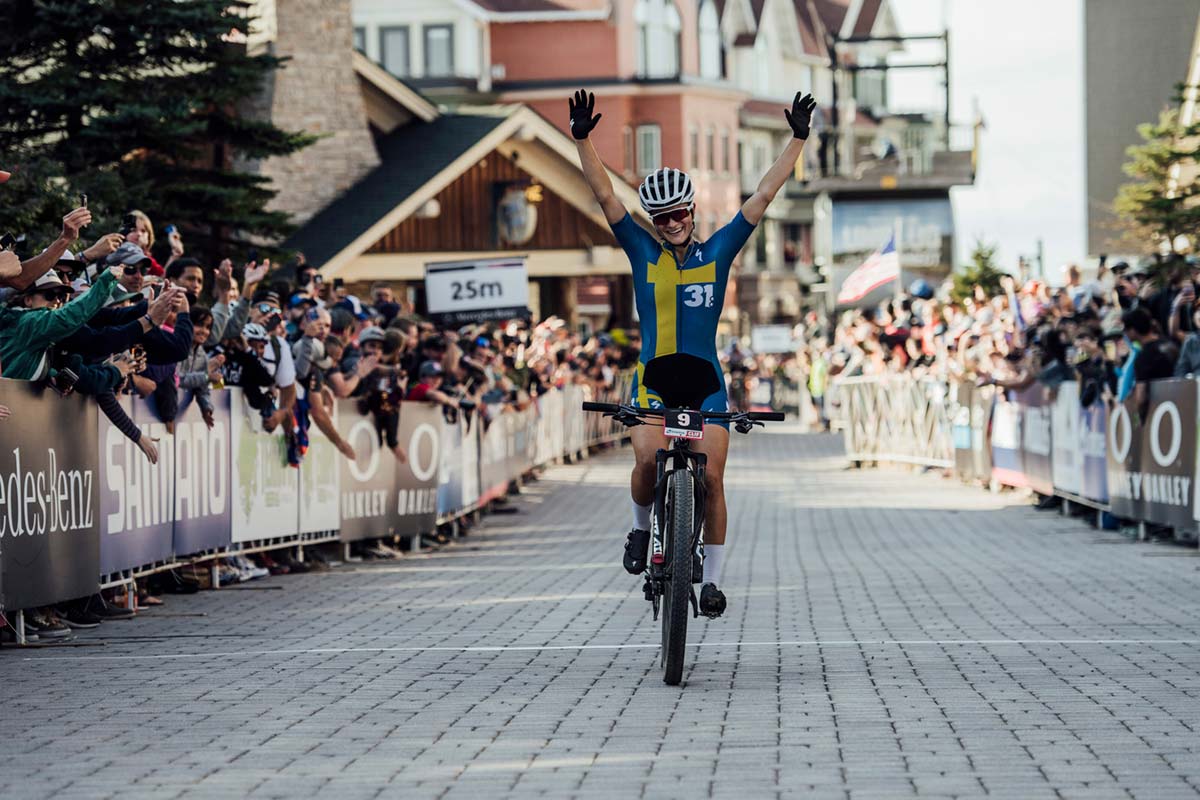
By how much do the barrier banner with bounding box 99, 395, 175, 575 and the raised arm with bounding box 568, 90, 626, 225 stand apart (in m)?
4.10

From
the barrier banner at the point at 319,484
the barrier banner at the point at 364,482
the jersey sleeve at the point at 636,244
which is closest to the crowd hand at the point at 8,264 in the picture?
the jersey sleeve at the point at 636,244

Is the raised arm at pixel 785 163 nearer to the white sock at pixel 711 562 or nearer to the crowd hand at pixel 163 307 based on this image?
the white sock at pixel 711 562

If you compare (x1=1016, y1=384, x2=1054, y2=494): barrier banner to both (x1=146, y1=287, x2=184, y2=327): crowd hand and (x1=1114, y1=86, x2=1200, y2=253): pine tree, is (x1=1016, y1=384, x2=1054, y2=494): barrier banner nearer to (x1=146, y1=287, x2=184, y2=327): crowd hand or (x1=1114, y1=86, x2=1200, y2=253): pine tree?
(x1=1114, y1=86, x2=1200, y2=253): pine tree

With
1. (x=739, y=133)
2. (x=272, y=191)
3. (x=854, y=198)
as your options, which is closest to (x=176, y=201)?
(x=272, y=191)

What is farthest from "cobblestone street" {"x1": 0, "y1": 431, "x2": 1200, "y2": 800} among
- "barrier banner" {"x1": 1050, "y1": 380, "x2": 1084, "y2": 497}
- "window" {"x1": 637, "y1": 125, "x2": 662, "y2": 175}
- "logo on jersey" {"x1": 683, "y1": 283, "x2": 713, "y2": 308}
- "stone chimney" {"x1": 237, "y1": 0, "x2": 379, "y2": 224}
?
"window" {"x1": 637, "y1": 125, "x2": 662, "y2": 175}

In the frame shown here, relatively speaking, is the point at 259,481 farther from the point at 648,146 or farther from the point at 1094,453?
the point at 648,146

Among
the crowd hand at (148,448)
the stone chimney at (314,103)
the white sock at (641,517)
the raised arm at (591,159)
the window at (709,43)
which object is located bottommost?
the white sock at (641,517)

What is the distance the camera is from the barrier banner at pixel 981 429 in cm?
2861

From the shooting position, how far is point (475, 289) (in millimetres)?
30469

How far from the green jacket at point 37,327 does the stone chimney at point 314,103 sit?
82.1ft

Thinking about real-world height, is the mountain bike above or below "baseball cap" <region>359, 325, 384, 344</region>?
below

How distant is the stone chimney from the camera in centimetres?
3791

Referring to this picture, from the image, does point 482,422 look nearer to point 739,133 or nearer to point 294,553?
point 294,553

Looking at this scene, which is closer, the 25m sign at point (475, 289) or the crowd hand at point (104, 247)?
the crowd hand at point (104, 247)
